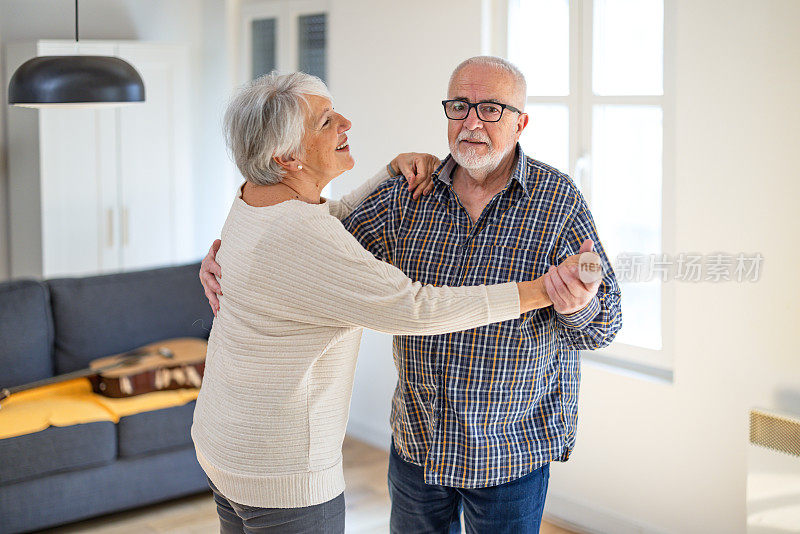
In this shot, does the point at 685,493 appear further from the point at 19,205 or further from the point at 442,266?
the point at 19,205

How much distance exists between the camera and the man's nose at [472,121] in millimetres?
2203

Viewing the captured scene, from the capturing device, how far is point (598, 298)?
2.09m

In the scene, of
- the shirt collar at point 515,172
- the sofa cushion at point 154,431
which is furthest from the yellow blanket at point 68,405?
the shirt collar at point 515,172

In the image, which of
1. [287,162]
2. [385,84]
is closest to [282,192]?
[287,162]

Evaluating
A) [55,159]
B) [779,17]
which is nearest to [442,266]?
[779,17]

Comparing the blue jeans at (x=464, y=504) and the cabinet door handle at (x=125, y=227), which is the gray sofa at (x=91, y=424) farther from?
the blue jeans at (x=464, y=504)

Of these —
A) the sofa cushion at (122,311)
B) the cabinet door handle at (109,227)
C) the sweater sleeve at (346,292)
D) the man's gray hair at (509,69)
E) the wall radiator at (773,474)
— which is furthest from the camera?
the cabinet door handle at (109,227)

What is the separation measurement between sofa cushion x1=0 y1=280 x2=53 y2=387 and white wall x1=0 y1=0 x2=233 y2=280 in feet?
6.81

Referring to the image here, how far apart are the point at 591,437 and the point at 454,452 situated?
1857 millimetres

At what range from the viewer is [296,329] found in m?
1.88

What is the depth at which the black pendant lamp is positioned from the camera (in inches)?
141

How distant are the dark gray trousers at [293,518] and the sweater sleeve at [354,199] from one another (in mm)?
764

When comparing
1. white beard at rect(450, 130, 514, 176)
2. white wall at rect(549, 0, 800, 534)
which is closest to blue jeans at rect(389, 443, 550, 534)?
white beard at rect(450, 130, 514, 176)

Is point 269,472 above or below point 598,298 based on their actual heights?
below
